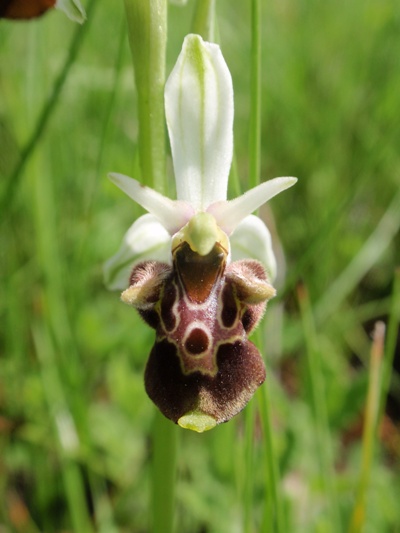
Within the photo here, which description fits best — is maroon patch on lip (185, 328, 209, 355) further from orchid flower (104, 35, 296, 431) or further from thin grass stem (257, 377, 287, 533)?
thin grass stem (257, 377, 287, 533)

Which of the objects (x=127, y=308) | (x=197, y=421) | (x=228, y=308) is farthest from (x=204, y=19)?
(x=127, y=308)

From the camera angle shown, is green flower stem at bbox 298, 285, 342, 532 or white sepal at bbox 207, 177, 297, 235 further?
green flower stem at bbox 298, 285, 342, 532

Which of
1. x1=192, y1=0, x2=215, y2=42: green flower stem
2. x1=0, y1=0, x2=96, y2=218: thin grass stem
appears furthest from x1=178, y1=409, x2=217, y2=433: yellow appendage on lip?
x1=0, y1=0, x2=96, y2=218: thin grass stem

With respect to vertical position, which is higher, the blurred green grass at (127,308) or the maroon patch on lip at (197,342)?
the maroon patch on lip at (197,342)

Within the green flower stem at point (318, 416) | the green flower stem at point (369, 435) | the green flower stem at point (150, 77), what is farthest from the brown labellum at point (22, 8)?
the green flower stem at point (369, 435)

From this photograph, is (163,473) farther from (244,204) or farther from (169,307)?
(244,204)

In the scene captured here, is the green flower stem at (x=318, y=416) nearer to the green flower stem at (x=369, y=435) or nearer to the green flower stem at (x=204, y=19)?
the green flower stem at (x=369, y=435)
